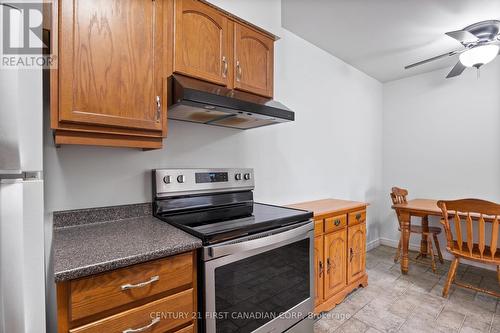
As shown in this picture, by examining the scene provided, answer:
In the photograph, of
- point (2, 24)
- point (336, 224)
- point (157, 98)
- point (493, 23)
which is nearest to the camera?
point (2, 24)

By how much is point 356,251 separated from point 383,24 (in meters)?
2.09

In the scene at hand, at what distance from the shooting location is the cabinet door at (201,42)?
1350 millimetres

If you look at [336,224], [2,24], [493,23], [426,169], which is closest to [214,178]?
[336,224]

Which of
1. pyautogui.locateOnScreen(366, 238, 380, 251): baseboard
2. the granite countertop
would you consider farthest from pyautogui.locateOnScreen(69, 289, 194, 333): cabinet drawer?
pyautogui.locateOnScreen(366, 238, 380, 251): baseboard

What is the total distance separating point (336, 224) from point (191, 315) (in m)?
1.42

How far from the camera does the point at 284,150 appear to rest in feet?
7.84

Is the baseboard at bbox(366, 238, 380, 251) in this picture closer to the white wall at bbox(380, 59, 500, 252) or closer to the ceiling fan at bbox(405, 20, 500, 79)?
the white wall at bbox(380, 59, 500, 252)

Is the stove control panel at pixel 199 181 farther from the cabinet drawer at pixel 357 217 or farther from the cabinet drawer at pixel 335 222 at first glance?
the cabinet drawer at pixel 357 217

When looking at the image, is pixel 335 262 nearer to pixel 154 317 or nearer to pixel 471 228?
pixel 471 228

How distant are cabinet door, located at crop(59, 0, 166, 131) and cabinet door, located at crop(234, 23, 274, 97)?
0.51 meters

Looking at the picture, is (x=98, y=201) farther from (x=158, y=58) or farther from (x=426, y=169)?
(x=426, y=169)

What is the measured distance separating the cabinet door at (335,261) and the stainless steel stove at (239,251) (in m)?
0.43

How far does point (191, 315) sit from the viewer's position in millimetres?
1067

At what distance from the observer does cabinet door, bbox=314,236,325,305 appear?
1.91 m
